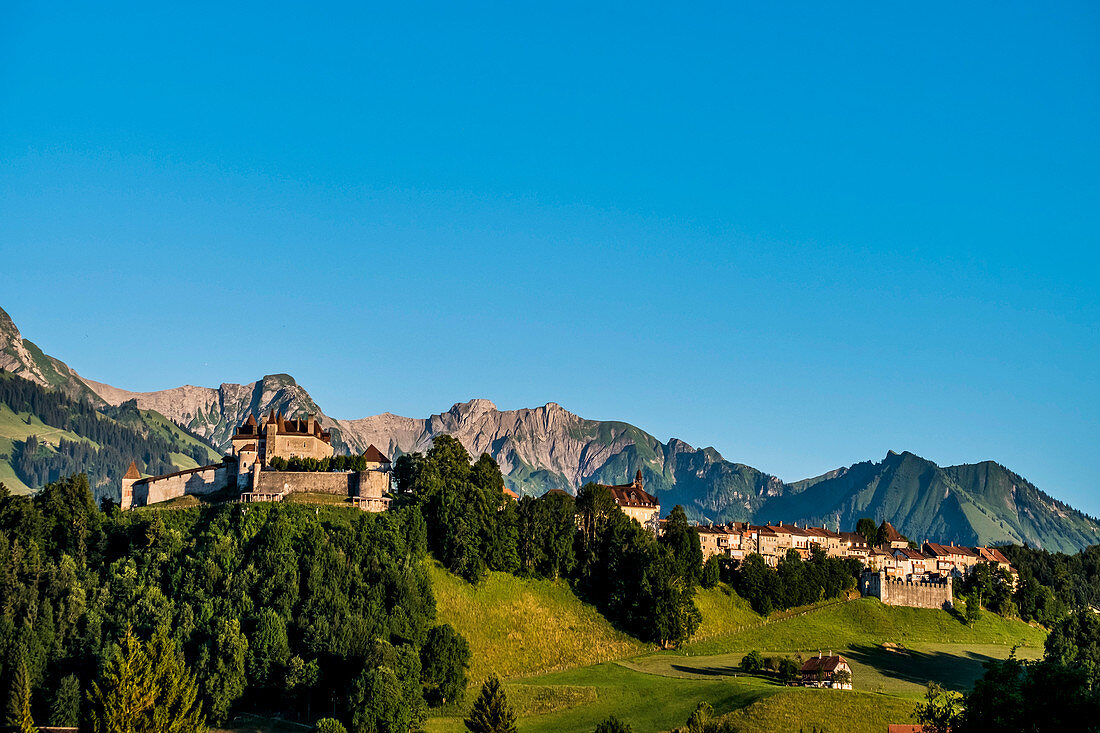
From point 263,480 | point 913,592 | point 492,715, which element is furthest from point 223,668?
point 913,592

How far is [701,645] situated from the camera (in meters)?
142

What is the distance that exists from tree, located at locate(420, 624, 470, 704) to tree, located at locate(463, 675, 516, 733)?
13.3 meters

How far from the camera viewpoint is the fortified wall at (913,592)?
550 ft

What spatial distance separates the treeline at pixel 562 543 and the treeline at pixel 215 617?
7432 millimetres

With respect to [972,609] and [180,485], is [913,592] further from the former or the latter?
[180,485]

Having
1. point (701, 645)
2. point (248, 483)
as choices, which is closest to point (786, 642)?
point (701, 645)

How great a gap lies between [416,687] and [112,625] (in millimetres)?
31966

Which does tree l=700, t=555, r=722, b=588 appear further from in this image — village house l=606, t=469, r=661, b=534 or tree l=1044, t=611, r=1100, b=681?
tree l=1044, t=611, r=1100, b=681

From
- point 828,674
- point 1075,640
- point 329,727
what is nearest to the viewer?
point 329,727

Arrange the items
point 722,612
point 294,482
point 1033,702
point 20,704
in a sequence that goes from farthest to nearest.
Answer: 1. point 722,612
2. point 294,482
3. point 20,704
4. point 1033,702

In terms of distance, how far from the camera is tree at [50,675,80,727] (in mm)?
105375

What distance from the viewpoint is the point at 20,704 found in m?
104

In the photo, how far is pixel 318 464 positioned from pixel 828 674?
6397cm

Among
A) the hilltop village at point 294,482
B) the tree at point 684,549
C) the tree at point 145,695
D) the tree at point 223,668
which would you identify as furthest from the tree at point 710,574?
the tree at point 145,695
